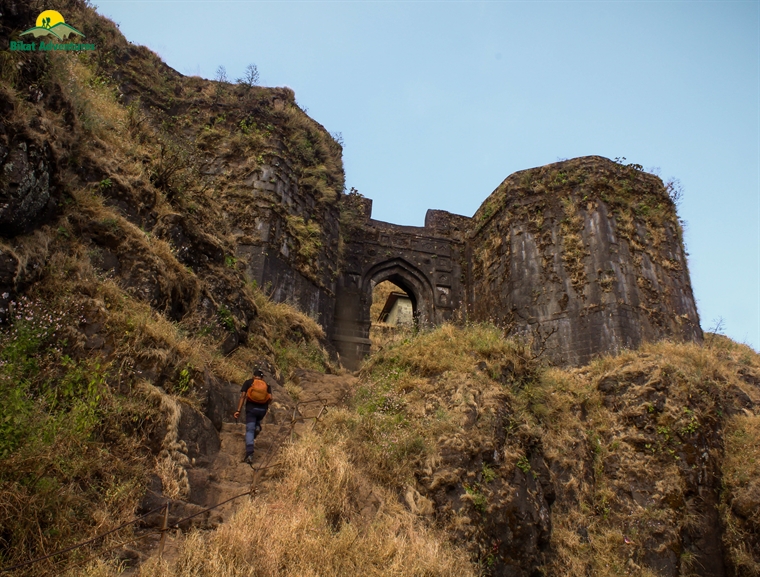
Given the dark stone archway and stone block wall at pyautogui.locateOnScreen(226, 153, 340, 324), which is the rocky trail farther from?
the dark stone archway

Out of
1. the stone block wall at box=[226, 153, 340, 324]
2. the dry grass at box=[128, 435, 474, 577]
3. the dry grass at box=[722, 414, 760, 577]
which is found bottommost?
the dry grass at box=[128, 435, 474, 577]

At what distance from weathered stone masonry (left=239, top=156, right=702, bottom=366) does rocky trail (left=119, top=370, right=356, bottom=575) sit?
15.4 ft

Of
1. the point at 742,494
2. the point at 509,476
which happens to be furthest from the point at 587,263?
the point at 509,476

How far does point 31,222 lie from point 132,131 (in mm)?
4214

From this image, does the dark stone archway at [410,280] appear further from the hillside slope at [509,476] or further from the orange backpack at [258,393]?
the orange backpack at [258,393]

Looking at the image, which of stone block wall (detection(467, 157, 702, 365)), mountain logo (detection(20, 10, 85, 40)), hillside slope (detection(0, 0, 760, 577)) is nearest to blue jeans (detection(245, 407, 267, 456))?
hillside slope (detection(0, 0, 760, 577))

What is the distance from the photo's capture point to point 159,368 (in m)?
6.00

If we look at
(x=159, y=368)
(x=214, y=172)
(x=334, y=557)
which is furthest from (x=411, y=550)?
(x=214, y=172)

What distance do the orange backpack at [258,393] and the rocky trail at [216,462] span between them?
1.64 ft

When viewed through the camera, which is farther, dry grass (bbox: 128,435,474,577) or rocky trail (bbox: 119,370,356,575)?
rocky trail (bbox: 119,370,356,575)

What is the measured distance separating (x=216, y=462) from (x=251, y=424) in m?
0.52

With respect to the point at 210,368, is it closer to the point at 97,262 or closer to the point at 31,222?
the point at 97,262

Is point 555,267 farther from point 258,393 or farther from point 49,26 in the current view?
point 49,26

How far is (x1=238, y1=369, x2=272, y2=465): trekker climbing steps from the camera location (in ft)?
19.9
